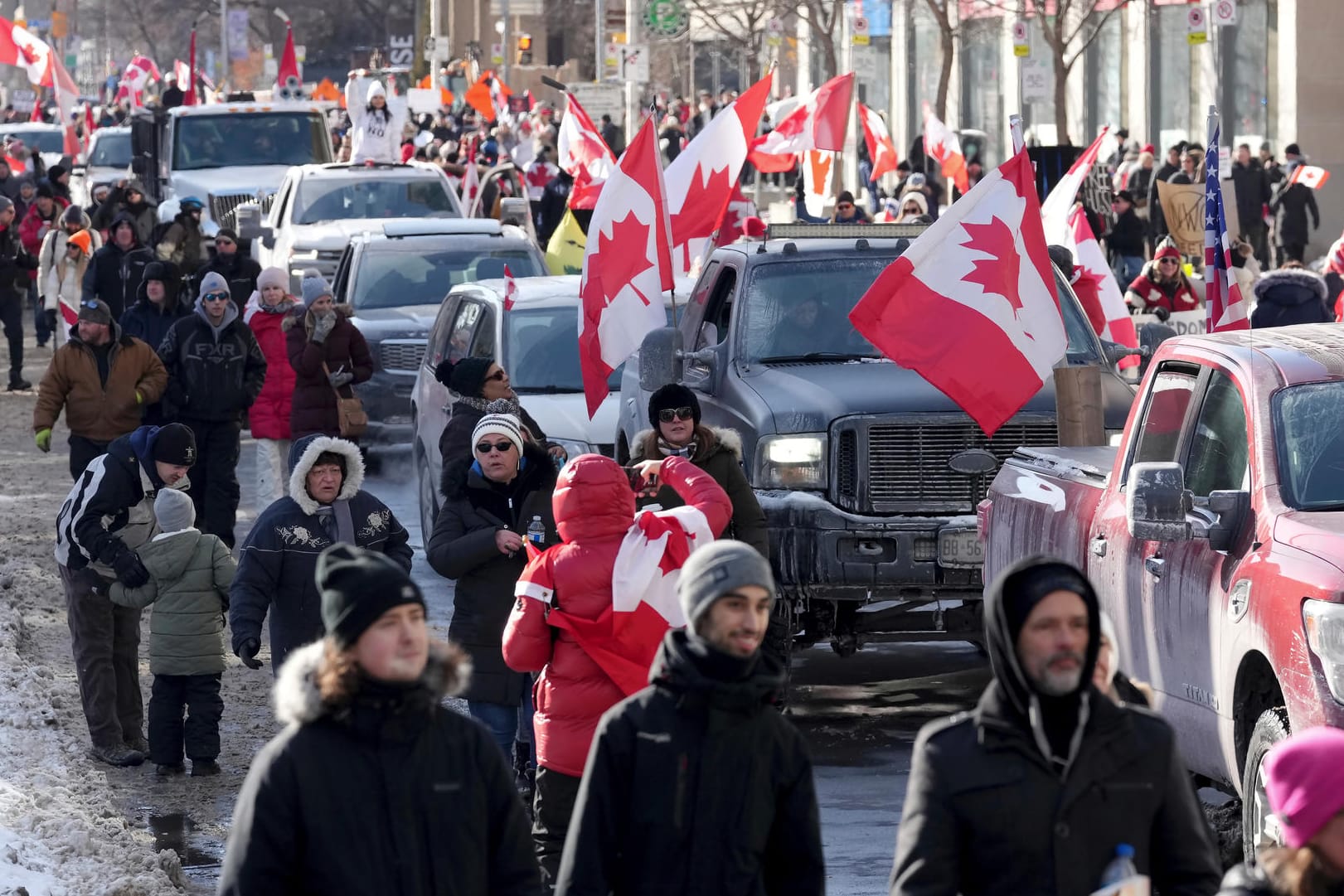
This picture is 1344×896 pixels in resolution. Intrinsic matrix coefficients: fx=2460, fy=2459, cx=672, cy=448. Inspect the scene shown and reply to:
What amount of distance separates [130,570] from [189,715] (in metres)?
0.61

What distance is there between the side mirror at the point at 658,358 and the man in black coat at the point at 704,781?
6.81 metres

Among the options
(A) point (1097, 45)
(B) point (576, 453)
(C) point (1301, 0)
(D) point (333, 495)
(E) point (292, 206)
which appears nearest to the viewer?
(D) point (333, 495)

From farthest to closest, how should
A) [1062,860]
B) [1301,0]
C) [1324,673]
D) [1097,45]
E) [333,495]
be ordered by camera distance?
[1097,45] < [1301,0] < [333,495] < [1324,673] < [1062,860]

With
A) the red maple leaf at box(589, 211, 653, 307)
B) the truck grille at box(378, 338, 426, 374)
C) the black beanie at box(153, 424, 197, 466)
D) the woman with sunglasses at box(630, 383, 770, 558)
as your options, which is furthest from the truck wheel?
the truck grille at box(378, 338, 426, 374)

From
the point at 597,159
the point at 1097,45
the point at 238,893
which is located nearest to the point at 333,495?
the point at 238,893

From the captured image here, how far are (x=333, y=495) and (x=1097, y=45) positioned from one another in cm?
3684

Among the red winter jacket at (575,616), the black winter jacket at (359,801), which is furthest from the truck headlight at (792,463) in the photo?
the black winter jacket at (359,801)

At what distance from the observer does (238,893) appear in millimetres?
4246

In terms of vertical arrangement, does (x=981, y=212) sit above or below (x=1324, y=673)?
above

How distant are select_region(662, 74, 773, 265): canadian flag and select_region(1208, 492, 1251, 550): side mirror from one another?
7204 millimetres

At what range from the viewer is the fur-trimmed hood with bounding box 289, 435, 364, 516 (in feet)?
28.4

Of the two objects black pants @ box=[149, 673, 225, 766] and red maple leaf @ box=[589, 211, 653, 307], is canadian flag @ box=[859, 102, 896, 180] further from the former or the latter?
black pants @ box=[149, 673, 225, 766]

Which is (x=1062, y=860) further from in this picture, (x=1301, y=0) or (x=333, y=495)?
(x=1301, y=0)

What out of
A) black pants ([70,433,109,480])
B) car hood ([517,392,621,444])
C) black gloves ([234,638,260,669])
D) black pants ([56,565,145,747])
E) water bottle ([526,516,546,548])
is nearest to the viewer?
water bottle ([526,516,546,548])
